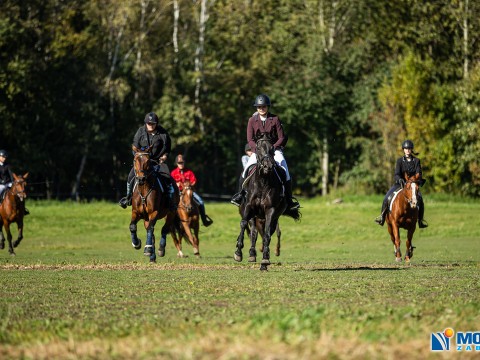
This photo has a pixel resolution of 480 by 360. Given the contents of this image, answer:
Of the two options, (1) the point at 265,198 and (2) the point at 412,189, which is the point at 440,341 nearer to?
(1) the point at 265,198

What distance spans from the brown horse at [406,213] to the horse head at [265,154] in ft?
25.1

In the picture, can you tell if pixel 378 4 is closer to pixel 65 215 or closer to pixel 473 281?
pixel 65 215

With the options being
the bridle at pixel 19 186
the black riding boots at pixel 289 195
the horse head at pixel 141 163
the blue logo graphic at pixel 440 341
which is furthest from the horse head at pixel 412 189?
the blue logo graphic at pixel 440 341

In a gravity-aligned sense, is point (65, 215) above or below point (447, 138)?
below

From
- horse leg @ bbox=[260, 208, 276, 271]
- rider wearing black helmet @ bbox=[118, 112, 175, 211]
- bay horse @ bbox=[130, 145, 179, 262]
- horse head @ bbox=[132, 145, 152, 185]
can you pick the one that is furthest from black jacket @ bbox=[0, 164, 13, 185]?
horse leg @ bbox=[260, 208, 276, 271]

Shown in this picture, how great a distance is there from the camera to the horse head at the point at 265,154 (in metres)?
19.3

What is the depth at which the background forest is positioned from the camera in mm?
61125

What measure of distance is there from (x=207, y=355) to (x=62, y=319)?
321cm

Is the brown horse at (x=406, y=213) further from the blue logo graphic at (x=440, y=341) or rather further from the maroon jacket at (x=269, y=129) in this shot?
the blue logo graphic at (x=440, y=341)

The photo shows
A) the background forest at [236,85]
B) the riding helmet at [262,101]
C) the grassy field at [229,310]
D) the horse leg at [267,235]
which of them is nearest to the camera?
the grassy field at [229,310]

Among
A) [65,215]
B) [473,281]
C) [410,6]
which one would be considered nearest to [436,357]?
[473,281]

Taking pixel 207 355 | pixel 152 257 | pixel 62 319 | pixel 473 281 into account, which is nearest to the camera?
pixel 207 355

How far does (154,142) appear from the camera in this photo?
920 inches

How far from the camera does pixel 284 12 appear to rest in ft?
240
